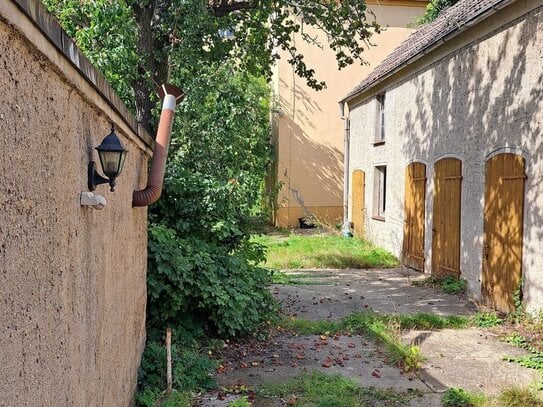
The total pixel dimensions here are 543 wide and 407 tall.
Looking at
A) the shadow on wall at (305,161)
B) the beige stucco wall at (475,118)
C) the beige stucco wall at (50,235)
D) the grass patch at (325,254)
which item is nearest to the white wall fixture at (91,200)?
the beige stucco wall at (50,235)

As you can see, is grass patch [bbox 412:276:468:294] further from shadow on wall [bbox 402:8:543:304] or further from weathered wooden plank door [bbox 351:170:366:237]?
weathered wooden plank door [bbox 351:170:366:237]

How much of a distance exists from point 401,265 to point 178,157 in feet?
20.9

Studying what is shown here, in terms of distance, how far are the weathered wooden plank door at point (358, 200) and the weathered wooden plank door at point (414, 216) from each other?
3.79m

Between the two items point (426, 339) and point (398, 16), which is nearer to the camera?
point (426, 339)

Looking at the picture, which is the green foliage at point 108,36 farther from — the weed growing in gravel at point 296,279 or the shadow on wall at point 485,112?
the shadow on wall at point 485,112

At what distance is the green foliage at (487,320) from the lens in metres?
7.22

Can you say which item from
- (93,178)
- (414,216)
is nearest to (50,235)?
(93,178)

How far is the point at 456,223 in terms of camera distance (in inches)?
366

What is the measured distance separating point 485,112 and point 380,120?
6.45m

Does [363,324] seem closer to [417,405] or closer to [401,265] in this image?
[417,405]

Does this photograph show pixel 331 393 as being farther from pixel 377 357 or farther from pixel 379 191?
pixel 379 191

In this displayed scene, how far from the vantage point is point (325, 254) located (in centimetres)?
1289

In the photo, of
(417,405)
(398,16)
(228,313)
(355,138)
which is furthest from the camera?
(398,16)

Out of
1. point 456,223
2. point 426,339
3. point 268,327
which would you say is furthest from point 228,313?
point 456,223
